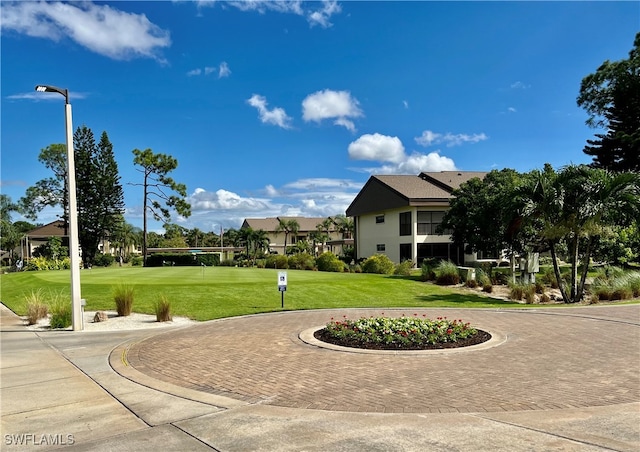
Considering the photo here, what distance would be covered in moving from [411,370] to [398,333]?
2199mm

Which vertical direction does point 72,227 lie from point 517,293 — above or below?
above

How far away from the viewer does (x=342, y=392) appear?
22.1 feet

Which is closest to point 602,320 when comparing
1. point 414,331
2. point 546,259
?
point 414,331

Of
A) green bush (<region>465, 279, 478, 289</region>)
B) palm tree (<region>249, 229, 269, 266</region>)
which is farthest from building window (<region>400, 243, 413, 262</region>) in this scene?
palm tree (<region>249, 229, 269, 266</region>)

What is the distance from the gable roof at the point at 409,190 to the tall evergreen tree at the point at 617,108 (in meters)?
11.4

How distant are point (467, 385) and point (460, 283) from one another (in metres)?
21.0

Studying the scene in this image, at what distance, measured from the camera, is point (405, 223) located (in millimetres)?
47406

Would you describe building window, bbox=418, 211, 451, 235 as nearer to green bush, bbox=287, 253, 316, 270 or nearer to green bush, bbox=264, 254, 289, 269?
green bush, bbox=287, 253, 316, 270

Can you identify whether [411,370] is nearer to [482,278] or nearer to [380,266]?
[482,278]

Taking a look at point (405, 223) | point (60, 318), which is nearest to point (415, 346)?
point (60, 318)

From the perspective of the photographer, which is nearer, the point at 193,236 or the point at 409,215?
the point at 409,215

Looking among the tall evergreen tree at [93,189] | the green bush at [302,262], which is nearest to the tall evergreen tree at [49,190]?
the tall evergreen tree at [93,189]

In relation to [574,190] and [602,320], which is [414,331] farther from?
[574,190]

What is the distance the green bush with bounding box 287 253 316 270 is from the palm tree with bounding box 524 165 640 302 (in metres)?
24.5
